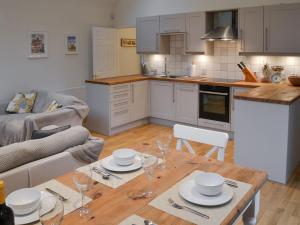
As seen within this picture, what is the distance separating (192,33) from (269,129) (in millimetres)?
2672

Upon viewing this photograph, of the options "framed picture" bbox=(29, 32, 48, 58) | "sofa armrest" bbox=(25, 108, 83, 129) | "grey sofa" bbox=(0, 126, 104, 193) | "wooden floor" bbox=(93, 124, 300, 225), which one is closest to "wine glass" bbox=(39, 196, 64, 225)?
"grey sofa" bbox=(0, 126, 104, 193)

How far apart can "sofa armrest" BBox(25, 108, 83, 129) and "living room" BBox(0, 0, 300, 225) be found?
2 cm

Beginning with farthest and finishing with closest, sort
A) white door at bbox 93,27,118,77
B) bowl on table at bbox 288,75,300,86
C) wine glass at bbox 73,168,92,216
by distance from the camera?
white door at bbox 93,27,118,77, bowl on table at bbox 288,75,300,86, wine glass at bbox 73,168,92,216

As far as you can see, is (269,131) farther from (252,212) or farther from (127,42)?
(127,42)

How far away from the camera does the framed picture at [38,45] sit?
18.9ft

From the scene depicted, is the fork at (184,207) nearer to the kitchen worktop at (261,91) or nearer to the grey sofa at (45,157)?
the grey sofa at (45,157)

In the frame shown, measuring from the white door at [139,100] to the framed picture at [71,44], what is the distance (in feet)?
4.84

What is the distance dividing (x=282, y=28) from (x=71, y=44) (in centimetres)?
385

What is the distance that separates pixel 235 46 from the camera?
18.4 ft

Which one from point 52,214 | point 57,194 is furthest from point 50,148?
point 52,214

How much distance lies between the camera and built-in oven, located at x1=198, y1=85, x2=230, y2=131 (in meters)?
5.28

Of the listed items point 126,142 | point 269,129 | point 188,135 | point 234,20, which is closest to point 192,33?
point 234,20

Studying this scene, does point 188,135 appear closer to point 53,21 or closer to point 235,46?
point 235,46

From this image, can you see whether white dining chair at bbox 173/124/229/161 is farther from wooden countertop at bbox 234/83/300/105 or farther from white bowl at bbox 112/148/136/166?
wooden countertop at bbox 234/83/300/105
